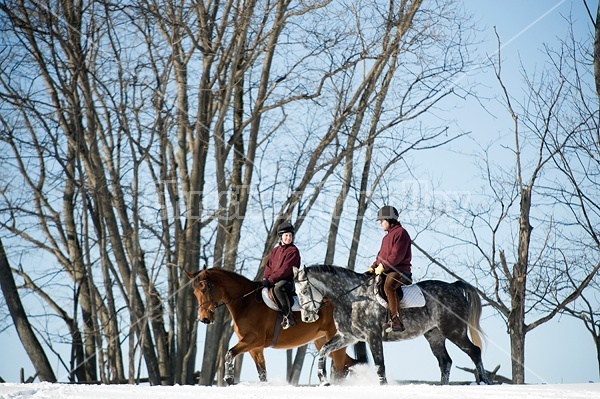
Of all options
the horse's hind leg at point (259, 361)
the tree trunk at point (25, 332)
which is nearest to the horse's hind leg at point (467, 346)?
the horse's hind leg at point (259, 361)

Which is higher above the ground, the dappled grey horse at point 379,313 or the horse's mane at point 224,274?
the horse's mane at point 224,274

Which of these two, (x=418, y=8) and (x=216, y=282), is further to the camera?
(x=418, y=8)

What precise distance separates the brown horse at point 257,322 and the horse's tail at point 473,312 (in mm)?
1960

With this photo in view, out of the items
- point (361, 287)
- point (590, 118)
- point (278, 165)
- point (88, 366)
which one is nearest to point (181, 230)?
point (278, 165)

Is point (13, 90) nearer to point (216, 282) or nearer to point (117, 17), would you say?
point (117, 17)

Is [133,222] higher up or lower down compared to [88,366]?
higher up

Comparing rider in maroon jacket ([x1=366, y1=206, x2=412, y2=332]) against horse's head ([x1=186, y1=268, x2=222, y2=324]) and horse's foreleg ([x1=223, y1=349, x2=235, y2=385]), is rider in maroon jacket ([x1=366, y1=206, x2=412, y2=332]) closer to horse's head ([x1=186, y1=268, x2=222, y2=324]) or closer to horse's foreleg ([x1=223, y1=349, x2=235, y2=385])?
horse's foreleg ([x1=223, y1=349, x2=235, y2=385])

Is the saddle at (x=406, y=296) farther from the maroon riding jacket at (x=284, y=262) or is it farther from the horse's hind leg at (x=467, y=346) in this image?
the maroon riding jacket at (x=284, y=262)

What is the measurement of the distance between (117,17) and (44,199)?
4336 mm

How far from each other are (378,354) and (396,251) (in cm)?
146

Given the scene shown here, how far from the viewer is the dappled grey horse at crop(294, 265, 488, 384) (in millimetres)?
11586

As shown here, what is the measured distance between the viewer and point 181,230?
1675cm

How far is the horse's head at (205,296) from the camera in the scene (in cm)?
1215

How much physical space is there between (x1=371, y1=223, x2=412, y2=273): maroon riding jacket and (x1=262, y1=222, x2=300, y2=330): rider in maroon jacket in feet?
5.17
